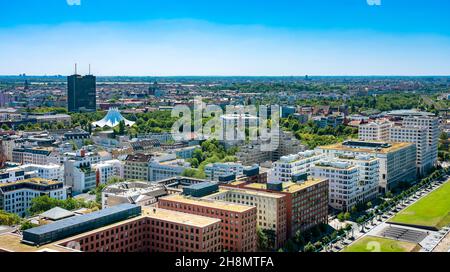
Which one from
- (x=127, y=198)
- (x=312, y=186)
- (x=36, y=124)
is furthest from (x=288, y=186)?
(x=36, y=124)

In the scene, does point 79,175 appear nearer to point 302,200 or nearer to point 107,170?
point 107,170

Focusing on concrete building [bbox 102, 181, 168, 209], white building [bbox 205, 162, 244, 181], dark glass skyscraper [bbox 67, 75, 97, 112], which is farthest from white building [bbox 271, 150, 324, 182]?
dark glass skyscraper [bbox 67, 75, 97, 112]

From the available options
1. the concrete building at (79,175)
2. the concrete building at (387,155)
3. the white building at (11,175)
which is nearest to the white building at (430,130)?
the concrete building at (387,155)

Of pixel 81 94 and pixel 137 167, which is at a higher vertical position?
pixel 81 94

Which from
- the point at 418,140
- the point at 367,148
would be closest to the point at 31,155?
the point at 367,148

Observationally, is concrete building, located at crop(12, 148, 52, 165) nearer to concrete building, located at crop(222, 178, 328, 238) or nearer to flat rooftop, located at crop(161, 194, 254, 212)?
concrete building, located at crop(222, 178, 328, 238)

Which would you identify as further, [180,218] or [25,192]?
[25,192]

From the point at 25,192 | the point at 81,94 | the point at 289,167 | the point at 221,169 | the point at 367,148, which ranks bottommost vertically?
the point at 25,192

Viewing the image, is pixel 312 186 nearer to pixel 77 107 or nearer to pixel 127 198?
pixel 127 198
